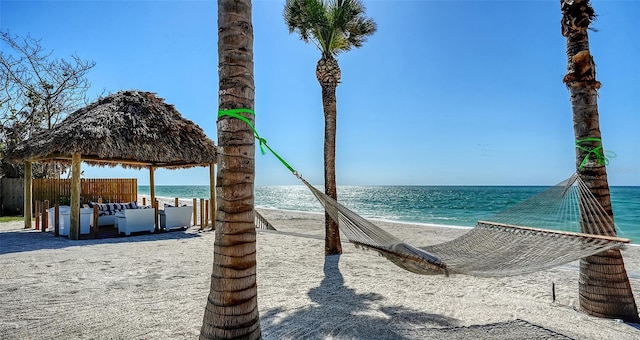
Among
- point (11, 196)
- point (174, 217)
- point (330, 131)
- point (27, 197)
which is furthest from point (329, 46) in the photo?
point (11, 196)

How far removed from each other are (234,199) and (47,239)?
256 inches

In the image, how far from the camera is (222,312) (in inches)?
69.7

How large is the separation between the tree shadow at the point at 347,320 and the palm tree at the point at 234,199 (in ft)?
2.43

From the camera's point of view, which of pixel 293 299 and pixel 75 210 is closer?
pixel 293 299

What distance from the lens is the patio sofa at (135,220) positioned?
7062 mm

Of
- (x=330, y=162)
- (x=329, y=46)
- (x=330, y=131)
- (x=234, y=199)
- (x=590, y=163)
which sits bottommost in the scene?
(x=234, y=199)

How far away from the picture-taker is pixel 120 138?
7.00m

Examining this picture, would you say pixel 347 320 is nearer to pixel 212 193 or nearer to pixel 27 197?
pixel 212 193

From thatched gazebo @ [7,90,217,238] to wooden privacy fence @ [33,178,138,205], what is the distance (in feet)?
5.60

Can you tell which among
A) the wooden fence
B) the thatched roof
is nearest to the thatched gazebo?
the thatched roof

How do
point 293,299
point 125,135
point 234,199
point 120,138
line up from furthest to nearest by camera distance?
point 125,135
point 120,138
point 293,299
point 234,199

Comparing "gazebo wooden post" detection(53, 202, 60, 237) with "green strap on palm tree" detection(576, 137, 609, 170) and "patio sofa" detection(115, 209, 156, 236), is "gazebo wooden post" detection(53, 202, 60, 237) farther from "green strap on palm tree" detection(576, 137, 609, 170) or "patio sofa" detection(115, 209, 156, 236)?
"green strap on palm tree" detection(576, 137, 609, 170)

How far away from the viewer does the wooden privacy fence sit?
31.8 ft

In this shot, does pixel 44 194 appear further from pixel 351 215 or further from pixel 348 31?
pixel 351 215
